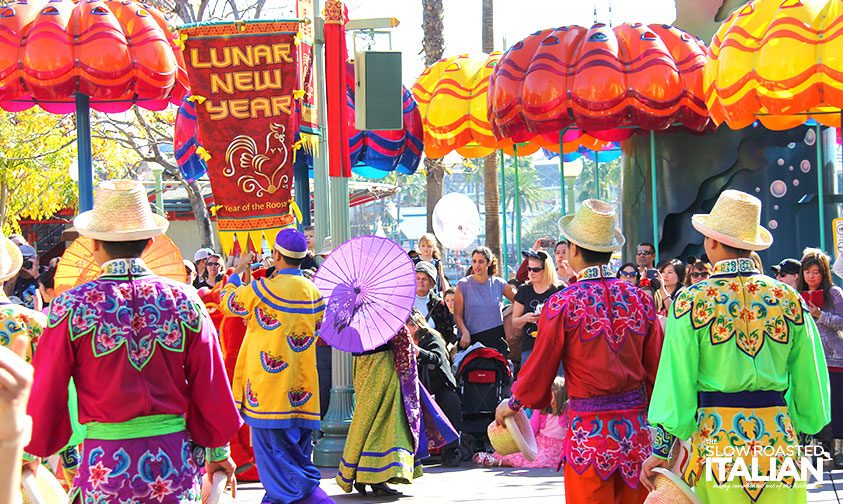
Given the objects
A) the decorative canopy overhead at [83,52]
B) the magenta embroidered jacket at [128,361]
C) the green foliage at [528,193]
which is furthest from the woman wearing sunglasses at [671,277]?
Result: the green foliage at [528,193]

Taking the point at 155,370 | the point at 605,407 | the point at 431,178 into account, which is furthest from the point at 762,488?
the point at 431,178

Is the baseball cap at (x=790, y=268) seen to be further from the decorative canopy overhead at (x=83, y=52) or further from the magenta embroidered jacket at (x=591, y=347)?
the decorative canopy overhead at (x=83, y=52)

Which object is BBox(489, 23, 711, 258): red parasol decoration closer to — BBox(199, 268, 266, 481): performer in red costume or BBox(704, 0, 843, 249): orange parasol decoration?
BBox(704, 0, 843, 249): orange parasol decoration

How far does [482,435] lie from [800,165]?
17.5ft

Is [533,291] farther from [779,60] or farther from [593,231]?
[593,231]

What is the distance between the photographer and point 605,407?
20.8ft

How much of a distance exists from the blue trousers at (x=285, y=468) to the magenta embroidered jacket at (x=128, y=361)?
3046mm

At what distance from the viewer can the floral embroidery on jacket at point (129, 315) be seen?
5219 millimetres

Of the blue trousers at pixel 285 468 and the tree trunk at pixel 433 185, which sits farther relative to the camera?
the tree trunk at pixel 433 185

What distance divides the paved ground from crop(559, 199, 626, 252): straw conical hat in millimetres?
3121

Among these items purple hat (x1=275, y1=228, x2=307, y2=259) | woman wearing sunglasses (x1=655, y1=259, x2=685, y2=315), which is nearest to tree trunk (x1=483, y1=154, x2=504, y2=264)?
woman wearing sunglasses (x1=655, y1=259, x2=685, y2=315)

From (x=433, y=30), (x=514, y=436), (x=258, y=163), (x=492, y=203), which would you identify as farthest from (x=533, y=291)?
(x=492, y=203)

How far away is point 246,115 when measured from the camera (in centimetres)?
1016

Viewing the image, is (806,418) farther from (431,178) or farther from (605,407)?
(431,178)
